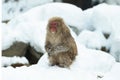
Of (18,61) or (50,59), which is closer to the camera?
(50,59)

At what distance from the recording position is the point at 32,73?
16.4 feet

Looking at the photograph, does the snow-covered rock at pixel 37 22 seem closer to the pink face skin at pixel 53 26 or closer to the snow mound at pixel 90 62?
the snow mound at pixel 90 62

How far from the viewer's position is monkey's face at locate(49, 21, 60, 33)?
548 centimetres

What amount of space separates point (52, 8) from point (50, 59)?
6.24 metres

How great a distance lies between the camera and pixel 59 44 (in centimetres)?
560

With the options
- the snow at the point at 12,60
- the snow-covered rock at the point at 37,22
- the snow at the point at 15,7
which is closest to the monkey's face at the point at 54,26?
the snow at the point at 12,60

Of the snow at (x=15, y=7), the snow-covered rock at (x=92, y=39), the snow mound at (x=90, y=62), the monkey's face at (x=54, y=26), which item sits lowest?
the snow at (x=15, y=7)

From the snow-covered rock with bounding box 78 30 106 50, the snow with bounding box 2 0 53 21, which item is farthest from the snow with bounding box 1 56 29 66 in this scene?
the snow with bounding box 2 0 53 21

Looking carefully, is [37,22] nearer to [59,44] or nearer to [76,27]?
[76,27]

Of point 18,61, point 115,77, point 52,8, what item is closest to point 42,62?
point 115,77

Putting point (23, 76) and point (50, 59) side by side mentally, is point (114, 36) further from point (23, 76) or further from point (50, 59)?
point (23, 76)

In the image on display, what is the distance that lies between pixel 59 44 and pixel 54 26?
9.8 inches

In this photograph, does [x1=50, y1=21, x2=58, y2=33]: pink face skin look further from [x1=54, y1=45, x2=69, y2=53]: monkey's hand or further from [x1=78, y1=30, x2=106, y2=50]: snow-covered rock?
[x1=78, y1=30, x2=106, y2=50]: snow-covered rock

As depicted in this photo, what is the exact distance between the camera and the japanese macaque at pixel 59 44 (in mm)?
5527
